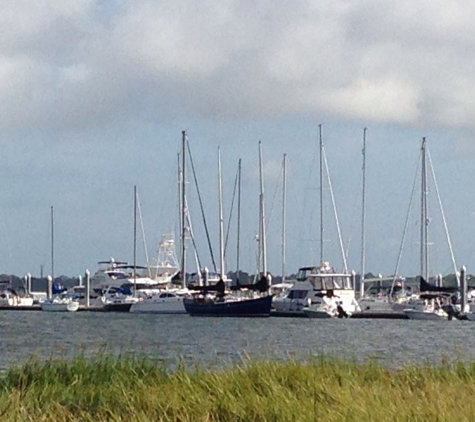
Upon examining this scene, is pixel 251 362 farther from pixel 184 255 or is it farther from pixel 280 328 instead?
pixel 184 255

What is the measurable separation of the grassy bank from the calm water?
17.0 m

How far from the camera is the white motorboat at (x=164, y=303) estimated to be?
288 feet

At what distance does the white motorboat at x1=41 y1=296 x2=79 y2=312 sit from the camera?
99.6 m

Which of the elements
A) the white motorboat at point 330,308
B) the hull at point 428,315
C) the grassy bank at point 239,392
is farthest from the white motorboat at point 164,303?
the grassy bank at point 239,392

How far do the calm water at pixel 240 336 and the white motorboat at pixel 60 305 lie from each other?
17806 mm

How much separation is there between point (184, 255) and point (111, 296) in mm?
21293

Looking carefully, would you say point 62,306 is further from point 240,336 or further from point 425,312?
point 240,336

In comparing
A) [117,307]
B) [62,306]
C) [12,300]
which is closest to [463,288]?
[117,307]

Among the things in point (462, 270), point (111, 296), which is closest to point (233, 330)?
point (462, 270)

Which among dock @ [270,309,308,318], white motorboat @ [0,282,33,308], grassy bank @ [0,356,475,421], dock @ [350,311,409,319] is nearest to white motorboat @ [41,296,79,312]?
white motorboat @ [0,282,33,308]

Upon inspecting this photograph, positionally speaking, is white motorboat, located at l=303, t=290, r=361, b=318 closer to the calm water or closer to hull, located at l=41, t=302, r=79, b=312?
the calm water

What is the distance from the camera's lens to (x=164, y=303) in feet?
292

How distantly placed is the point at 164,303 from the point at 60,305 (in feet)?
49.3

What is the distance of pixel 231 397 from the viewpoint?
53.7 feet
